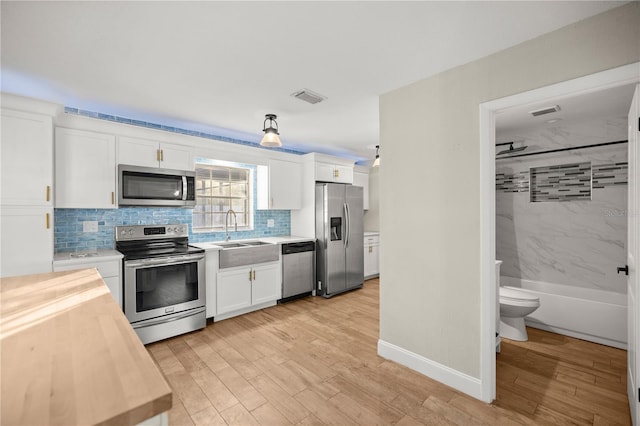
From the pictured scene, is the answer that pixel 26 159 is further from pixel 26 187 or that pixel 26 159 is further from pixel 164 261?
pixel 164 261

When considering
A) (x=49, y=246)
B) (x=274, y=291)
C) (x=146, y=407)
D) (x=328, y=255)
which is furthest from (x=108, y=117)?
(x=146, y=407)

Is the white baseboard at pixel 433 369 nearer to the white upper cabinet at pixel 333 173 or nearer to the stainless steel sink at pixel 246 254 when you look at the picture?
the stainless steel sink at pixel 246 254

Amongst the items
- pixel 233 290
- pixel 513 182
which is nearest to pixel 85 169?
pixel 233 290

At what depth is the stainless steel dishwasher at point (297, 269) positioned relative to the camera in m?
4.22

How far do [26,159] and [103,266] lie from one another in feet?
3.56

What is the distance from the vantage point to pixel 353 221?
489 centimetres

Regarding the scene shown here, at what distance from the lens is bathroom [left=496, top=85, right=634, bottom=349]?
2975 millimetres

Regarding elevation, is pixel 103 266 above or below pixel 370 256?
above

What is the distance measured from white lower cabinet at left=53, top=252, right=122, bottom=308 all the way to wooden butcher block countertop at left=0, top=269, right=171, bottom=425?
1485 mm

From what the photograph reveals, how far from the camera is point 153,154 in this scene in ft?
10.9

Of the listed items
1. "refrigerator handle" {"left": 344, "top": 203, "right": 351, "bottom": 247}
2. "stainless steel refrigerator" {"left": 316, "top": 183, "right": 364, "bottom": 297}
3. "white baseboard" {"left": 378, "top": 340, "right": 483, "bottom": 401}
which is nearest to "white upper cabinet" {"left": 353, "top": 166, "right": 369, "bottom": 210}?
"stainless steel refrigerator" {"left": 316, "top": 183, "right": 364, "bottom": 297}

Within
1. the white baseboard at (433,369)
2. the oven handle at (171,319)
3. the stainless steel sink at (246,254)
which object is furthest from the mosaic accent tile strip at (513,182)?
the oven handle at (171,319)

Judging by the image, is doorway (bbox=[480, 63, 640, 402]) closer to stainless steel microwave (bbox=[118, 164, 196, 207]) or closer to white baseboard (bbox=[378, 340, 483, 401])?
white baseboard (bbox=[378, 340, 483, 401])

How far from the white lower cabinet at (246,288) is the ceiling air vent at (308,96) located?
218 cm
